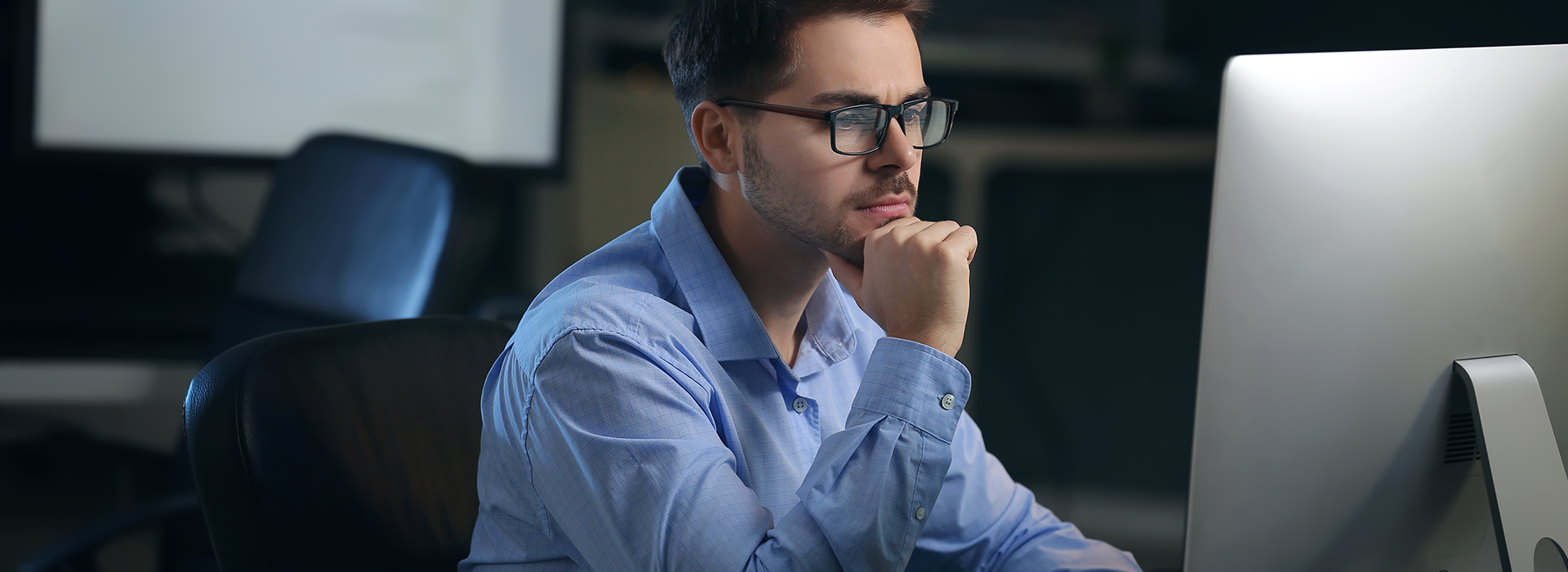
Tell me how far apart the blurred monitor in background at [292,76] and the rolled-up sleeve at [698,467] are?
1.56 m

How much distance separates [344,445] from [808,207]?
0.48m

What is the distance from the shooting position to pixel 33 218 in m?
2.14

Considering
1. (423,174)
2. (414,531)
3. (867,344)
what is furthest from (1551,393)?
(423,174)

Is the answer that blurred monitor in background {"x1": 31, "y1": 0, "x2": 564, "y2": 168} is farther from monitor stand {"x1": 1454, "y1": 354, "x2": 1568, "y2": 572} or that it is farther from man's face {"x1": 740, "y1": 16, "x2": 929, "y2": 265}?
monitor stand {"x1": 1454, "y1": 354, "x2": 1568, "y2": 572}

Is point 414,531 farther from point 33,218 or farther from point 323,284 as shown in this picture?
point 33,218

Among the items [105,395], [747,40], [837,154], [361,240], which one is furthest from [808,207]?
[105,395]

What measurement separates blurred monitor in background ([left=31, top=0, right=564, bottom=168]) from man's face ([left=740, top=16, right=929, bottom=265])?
142 centimetres

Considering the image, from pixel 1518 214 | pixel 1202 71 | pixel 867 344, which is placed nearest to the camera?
pixel 1518 214

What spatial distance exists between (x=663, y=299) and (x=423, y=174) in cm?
66

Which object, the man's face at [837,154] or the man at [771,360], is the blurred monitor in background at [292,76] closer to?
the man at [771,360]

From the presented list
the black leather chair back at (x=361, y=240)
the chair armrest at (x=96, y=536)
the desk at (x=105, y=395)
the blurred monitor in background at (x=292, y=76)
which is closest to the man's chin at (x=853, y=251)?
the black leather chair back at (x=361, y=240)

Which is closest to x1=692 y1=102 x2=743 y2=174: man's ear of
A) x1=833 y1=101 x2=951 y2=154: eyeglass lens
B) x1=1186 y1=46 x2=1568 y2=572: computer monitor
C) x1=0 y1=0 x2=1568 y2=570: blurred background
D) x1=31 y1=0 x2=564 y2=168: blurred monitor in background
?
x1=833 y1=101 x2=951 y2=154: eyeglass lens

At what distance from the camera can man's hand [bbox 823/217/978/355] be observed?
86 cm

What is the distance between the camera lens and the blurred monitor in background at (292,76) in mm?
2129
